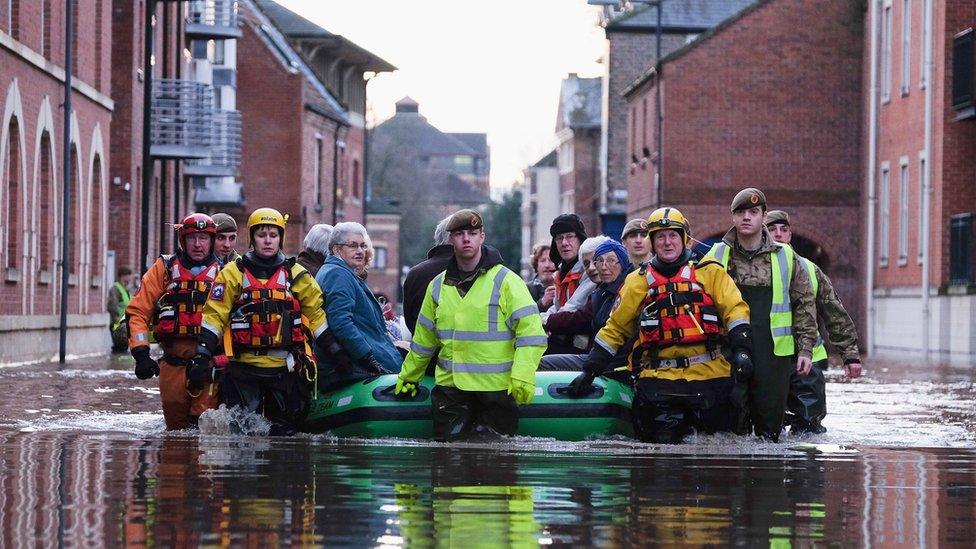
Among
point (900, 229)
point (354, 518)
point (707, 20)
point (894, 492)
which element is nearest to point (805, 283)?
point (894, 492)

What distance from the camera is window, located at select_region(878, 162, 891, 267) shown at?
148 ft

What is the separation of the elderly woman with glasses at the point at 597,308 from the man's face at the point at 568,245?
1.37 m

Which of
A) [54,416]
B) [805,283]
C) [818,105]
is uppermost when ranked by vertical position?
[818,105]

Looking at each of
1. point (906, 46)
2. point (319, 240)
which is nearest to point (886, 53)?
point (906, 46)

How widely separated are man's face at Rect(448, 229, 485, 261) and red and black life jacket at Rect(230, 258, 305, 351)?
1286 millimetres

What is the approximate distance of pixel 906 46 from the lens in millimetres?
43188

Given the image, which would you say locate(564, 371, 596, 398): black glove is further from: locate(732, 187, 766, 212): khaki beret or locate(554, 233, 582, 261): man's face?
locate(554, 233, 582, 261): man's face

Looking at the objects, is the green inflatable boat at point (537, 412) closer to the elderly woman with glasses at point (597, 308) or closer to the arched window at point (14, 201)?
the elderly woman with glasses at point (597, 308)

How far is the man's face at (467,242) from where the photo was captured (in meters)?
12.8

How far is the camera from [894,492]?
1041cm

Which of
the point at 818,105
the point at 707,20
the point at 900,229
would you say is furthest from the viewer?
the point at 707,20

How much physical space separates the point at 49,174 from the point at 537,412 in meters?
19.6

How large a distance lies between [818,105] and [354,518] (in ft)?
137

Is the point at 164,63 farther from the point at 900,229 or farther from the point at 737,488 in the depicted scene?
the point at 737,488
